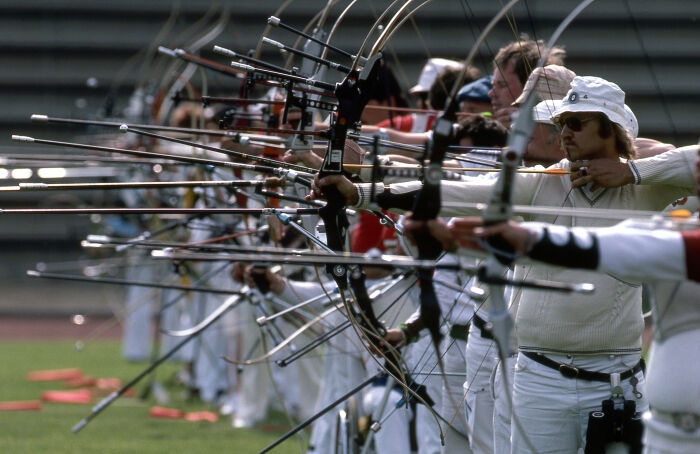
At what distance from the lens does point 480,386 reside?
12.8 ft

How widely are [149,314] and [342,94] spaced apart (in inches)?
306

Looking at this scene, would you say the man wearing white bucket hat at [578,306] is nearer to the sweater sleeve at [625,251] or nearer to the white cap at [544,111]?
the white cap at [544,111]

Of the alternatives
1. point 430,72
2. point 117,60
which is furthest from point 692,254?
point 117,60

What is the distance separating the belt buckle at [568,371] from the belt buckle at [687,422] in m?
0.64

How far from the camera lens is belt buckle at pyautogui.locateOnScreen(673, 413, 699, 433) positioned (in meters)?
2.42

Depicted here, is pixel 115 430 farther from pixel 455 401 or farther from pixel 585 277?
pixel 585 277

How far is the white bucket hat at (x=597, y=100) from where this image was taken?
3.06 m

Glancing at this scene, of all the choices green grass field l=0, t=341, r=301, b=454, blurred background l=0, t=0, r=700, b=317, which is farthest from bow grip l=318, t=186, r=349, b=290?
blurred background l=0, t=0, r=700, b=317

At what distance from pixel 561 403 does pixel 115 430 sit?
4.44 meters

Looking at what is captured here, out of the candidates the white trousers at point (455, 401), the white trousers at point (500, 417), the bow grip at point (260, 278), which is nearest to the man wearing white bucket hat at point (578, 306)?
the white trousers at point (500, 417)

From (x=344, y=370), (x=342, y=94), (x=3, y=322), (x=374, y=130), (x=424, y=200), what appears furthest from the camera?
(x=3, y=322)

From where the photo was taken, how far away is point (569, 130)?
3.13 metres

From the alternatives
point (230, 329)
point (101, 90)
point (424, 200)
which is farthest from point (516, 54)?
point (101, 90)

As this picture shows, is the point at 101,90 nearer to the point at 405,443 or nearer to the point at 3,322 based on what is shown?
the point at 3,322
